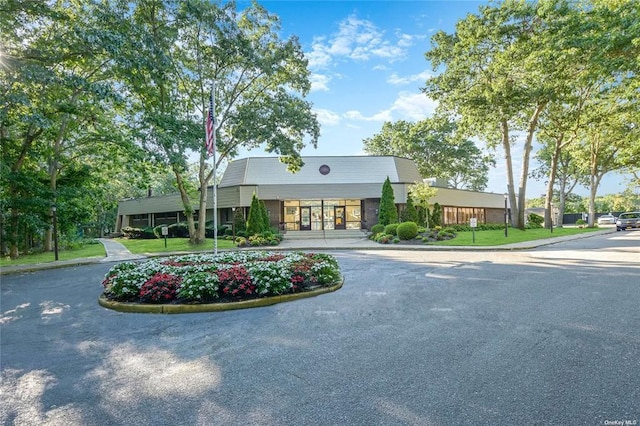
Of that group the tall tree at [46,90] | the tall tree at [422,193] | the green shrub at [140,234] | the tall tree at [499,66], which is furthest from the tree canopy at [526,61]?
the green shrub at [140,234]

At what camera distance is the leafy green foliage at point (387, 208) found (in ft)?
84.4

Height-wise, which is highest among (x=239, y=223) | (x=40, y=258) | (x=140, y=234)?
(x=239, y=223)

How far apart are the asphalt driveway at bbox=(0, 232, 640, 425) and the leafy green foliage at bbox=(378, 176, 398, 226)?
18.5 m

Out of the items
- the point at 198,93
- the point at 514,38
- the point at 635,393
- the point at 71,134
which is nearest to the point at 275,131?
the point at 198,93

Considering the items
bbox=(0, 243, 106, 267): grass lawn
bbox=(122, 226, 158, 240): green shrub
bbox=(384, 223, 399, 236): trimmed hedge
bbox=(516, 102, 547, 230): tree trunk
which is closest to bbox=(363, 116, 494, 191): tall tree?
bbox=(516, 102, 547, 230): tree trunk

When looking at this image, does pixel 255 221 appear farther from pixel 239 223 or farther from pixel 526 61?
pixel 526 61

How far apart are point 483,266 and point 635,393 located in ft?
25.7

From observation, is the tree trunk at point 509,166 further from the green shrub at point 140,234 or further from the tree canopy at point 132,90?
the green shrub at point 140,234

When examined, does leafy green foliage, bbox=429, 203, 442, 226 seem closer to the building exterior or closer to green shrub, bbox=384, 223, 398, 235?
the building exterior

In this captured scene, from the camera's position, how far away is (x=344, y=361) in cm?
379

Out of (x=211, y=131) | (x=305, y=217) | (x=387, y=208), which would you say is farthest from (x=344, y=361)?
(x=305, y=217)

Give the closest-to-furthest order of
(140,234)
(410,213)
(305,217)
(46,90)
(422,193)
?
(46,90), (422,193), (410,213), (305,217), (140,234)

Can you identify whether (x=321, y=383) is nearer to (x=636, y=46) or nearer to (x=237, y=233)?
(x=636, y=46)

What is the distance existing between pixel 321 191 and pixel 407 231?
963 centimetres
